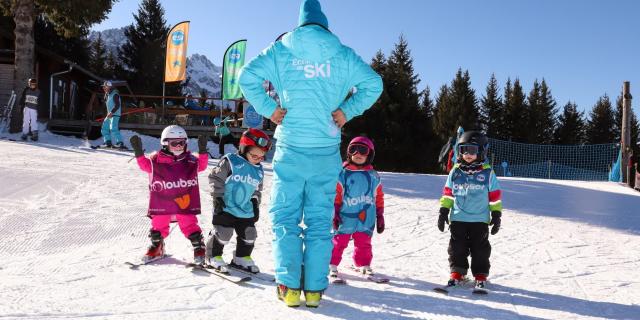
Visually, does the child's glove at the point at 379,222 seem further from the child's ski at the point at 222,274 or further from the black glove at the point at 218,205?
the black glove at the point at 218,205

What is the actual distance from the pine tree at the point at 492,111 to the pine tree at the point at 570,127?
6.19 metres

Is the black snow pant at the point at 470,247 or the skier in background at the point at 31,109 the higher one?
the skier in background at the point at 31,109

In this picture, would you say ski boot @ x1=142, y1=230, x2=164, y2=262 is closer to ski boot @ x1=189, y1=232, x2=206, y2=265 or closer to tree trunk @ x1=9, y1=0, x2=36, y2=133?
ski boot @ x1=189, y1=232, x2=206, y2=265

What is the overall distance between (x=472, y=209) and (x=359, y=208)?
906 mm

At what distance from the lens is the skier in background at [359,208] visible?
13.4 feet

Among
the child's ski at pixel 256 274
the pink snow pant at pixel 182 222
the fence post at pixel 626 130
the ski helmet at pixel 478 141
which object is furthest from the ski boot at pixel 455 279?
the fence post at pixel 626 130

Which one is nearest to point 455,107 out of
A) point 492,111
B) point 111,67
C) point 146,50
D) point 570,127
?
point 492,111

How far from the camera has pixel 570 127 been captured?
157 feet

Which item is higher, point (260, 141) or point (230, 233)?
point (260, 141)

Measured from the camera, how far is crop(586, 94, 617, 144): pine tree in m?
49.4

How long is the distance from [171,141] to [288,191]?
149cm

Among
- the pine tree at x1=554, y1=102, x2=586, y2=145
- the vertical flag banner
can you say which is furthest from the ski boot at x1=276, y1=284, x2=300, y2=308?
the pine tree at x1=554, y1=102, x2=586, y2=145

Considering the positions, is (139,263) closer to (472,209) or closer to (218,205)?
(218,205)

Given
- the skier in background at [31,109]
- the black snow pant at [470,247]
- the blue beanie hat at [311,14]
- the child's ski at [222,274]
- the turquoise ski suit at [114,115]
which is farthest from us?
the skier in background at [31,109]
